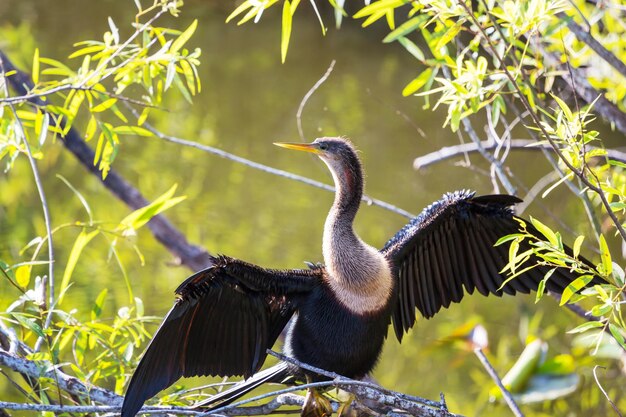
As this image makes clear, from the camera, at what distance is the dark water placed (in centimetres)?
493

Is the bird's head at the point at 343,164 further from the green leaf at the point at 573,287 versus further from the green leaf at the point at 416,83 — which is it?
the green leaf at the point at 573,287

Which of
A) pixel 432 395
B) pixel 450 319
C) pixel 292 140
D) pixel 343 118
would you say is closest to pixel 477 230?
pixel 432 395

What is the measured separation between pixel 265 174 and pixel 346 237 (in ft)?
13.3

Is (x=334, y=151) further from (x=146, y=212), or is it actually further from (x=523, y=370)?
(x=523, y=370)

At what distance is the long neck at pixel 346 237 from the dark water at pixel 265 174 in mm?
1056

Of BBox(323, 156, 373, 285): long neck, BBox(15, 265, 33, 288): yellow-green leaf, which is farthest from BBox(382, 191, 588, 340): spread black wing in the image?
BBox(15, 265, 33, 288): yellow-green leaf

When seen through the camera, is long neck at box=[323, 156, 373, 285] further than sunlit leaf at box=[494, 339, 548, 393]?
No

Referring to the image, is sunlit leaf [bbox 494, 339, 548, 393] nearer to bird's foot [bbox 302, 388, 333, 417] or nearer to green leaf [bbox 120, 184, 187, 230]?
bird's foot [bbox 302, 388, 333, 417]

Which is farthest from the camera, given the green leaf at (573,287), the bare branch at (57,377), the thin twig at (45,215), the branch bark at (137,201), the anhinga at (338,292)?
the branch bark at (137,201)

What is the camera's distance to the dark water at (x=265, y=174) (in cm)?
493

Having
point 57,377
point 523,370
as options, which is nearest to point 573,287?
point 57,377

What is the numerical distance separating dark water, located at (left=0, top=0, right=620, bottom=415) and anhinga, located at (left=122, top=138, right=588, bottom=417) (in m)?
0.92

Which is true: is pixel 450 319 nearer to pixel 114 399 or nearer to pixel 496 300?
pixel 496 300

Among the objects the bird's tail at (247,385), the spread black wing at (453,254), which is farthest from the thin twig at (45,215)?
the spread black wing at (453,254)
